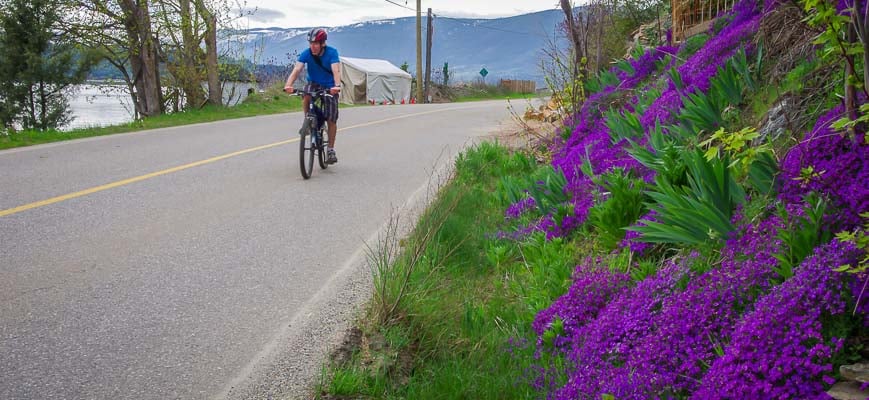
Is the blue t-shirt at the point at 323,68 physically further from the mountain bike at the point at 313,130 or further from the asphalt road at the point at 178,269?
the asphalt road at the point at 178,269

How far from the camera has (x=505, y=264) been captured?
4.82 meters

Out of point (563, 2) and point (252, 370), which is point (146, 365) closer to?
point (252, 370)

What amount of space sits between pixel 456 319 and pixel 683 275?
118 cm

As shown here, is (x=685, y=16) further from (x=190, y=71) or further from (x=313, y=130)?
(x=190, y=71)

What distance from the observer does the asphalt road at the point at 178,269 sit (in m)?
3.30

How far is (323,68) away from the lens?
934 centimetres

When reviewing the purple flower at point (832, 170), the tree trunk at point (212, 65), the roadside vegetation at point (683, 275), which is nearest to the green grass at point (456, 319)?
the roadside vegetation at point (683, 275)

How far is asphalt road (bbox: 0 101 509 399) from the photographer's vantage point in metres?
3.30

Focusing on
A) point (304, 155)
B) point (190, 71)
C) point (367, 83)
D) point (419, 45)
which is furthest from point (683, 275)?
point (419, 45)

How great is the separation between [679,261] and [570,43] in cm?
886

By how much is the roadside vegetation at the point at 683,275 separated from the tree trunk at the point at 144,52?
63.7 ft

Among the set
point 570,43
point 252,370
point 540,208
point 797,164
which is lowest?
point 252,370

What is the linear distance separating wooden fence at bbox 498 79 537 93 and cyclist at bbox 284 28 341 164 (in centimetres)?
5561

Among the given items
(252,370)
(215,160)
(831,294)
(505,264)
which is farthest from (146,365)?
(215,160)
